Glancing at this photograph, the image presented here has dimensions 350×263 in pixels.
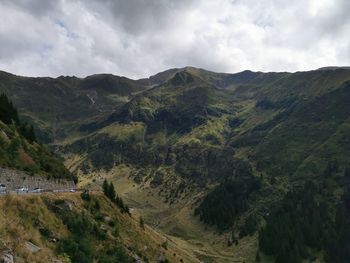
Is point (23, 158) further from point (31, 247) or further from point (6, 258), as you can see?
point (6, 258)

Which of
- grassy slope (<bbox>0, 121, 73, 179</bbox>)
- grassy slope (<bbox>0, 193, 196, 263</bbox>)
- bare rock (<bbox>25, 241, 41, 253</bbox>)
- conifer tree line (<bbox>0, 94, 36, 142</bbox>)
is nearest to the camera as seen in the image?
grassy slope (<bbox>0, 193, 196, 263</bbox>)

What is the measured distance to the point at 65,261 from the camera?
39625 mm

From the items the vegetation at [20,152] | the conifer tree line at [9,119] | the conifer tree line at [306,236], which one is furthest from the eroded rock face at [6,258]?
the conifer tree line at [306,236]

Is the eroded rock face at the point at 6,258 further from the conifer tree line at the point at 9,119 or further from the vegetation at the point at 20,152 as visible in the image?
the conifer tree line at the point at 9,119

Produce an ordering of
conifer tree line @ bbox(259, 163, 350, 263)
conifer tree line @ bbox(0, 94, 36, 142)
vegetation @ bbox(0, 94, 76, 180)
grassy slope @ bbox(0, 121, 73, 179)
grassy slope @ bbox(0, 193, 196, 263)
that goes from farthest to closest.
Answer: conifer tree line @ bbox(259, 163, 350, 263), conifer tree line @ bbox(0, 94, 36, 142), vegetation @ bbox(0, 94, 76, 180), grassy slope @ bbox(0, 121, 73, 179), grassy slope @ bbox(0, 193, 196, 263)

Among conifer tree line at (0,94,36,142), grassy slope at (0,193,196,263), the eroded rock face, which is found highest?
conifer tree line at (0,94,36,142)

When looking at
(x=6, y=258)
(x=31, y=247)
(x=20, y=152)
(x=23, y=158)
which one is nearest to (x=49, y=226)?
(x=31, y=247)

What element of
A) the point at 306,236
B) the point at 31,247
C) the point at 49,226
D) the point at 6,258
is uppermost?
the point at 6,258

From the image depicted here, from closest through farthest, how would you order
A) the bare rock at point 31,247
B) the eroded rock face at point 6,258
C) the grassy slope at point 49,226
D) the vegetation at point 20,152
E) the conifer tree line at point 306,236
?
the eroded rock face at point 6,258
the grassy slope at point 49,226
the bare rock at point 31,247
the vegetation at point 20,152
the conifer tree line at point 306,236

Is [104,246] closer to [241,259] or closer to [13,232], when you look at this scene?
[13,232]

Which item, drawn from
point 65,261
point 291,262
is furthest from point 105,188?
point 291,262

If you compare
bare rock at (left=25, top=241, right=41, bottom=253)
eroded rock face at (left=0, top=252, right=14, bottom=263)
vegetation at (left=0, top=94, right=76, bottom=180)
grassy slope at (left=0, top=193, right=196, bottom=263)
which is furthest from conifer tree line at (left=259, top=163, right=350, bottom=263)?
eroded rock face at (left=0, top=252, right=14, bottom=263)

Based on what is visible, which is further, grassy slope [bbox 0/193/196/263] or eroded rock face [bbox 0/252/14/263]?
grassy slope [bbox 0/193/196/263]

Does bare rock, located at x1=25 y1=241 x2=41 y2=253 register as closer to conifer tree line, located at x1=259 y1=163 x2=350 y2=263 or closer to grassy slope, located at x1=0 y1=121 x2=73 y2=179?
grassy slope, located at x1=0 y1=121 x2=73 y2=179
